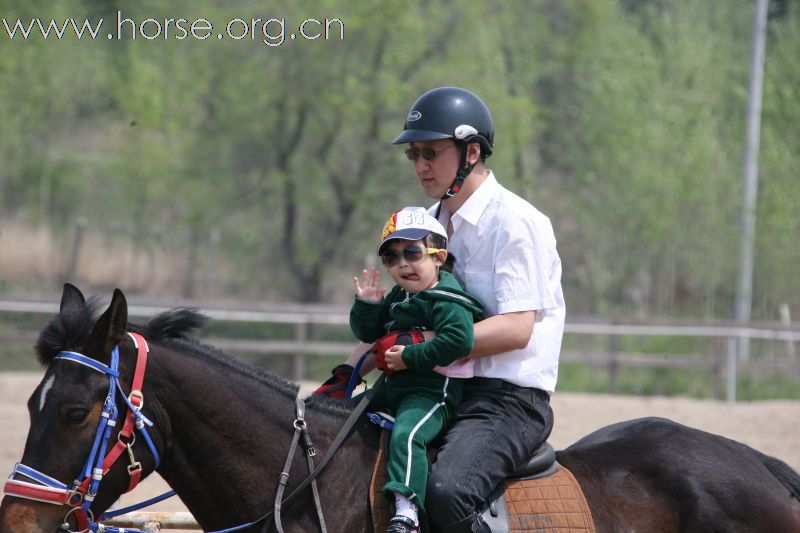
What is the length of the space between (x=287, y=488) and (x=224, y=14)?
22.2 metres

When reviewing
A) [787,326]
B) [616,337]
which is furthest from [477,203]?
[787,326]

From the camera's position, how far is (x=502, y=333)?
3.67 m

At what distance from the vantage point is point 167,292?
89.0 feet

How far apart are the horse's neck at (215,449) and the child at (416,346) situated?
0.33 m

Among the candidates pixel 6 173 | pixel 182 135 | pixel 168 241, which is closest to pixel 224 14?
pixel 182 135

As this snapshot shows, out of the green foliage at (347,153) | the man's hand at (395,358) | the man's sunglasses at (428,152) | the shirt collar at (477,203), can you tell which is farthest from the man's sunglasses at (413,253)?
the green foliage at (347,153)

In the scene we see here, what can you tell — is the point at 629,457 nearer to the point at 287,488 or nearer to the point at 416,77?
the point at 287,488

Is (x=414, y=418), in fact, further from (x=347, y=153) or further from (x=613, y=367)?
(x=347, y=153)

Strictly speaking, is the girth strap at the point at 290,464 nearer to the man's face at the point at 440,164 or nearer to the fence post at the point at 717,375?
the man's face at the point at 440,164

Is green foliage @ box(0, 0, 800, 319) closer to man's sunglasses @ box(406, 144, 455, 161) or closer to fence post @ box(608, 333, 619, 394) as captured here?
fence post @ box(608, 333, 619, 394)

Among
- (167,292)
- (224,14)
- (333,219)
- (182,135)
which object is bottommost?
Answer: (167,292)

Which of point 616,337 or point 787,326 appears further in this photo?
point 616,337

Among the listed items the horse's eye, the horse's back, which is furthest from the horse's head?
the horse's back

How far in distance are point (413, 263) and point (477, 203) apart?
422mm
